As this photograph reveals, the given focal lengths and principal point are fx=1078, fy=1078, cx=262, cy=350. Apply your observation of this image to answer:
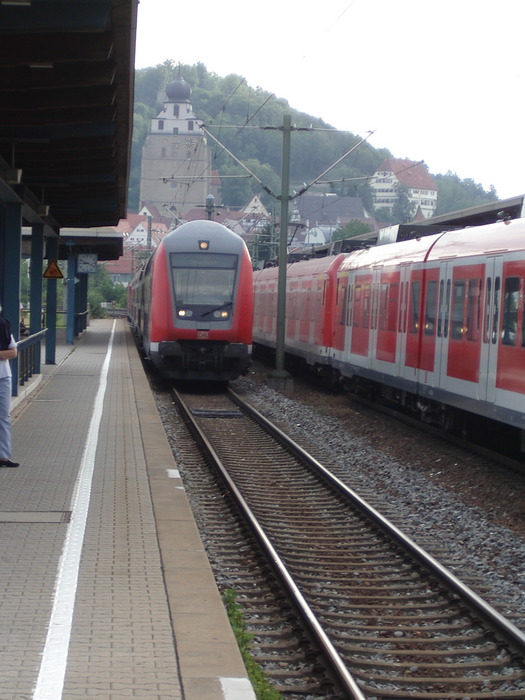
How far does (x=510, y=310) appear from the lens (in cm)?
1141

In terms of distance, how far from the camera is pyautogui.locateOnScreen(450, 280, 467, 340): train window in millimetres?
13265

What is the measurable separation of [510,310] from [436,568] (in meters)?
4.60

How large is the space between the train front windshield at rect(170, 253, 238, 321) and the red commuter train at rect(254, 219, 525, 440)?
7.64 feet

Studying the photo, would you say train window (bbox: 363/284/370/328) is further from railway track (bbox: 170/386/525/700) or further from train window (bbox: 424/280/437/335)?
railway track (bbox: 170/386/525/700)

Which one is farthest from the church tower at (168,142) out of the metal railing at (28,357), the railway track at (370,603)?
the railway track at (370,603)

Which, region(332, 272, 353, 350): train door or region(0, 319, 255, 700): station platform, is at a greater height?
region(332, 272, 353, 350): train door

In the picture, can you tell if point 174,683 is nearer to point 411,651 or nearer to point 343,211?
point 411,651

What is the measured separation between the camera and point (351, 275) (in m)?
20.7

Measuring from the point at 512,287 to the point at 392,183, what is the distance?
453ft

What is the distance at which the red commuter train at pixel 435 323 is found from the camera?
11.5 metres

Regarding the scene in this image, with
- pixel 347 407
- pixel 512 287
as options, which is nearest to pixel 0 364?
pixel 512 287

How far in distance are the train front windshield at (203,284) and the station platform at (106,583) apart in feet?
27.0

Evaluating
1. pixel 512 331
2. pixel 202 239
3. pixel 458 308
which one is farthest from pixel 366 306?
pixel 512 331

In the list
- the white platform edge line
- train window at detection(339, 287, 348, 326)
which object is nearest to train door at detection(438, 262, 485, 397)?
the white platform edge line
